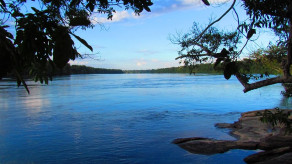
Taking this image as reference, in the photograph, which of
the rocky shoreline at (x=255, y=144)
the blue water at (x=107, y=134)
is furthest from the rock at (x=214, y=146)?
the blue water at (x=107, y=134)

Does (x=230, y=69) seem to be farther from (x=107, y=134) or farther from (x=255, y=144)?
(x=107, y=134)

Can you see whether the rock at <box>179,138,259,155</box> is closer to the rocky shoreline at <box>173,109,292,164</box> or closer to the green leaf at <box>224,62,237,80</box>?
the rocky shoreline at <box>173,109,292,164</box>

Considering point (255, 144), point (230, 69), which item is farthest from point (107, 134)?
point (230, 69)

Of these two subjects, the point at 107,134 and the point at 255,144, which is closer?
the point at 255,144

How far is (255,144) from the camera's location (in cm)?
797

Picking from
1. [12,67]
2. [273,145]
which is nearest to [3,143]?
[273,145]

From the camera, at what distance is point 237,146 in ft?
26.6

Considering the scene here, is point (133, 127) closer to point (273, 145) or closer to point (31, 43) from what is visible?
point (273, 145)

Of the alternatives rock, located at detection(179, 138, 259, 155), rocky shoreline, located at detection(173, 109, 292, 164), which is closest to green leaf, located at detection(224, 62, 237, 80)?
rocky shoreline, located at detection(173, 109, 292, 164)

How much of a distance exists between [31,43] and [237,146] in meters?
7.93

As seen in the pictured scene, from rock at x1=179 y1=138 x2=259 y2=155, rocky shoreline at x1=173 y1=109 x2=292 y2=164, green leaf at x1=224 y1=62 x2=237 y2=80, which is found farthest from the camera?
rock at x1=179 y1=138 x2=259 y2=155

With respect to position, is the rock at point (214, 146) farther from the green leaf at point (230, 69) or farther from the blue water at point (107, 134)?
the green leaf at point (230, 69)

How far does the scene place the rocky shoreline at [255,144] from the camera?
657cm

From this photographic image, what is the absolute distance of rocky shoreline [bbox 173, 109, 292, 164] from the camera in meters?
6.57
